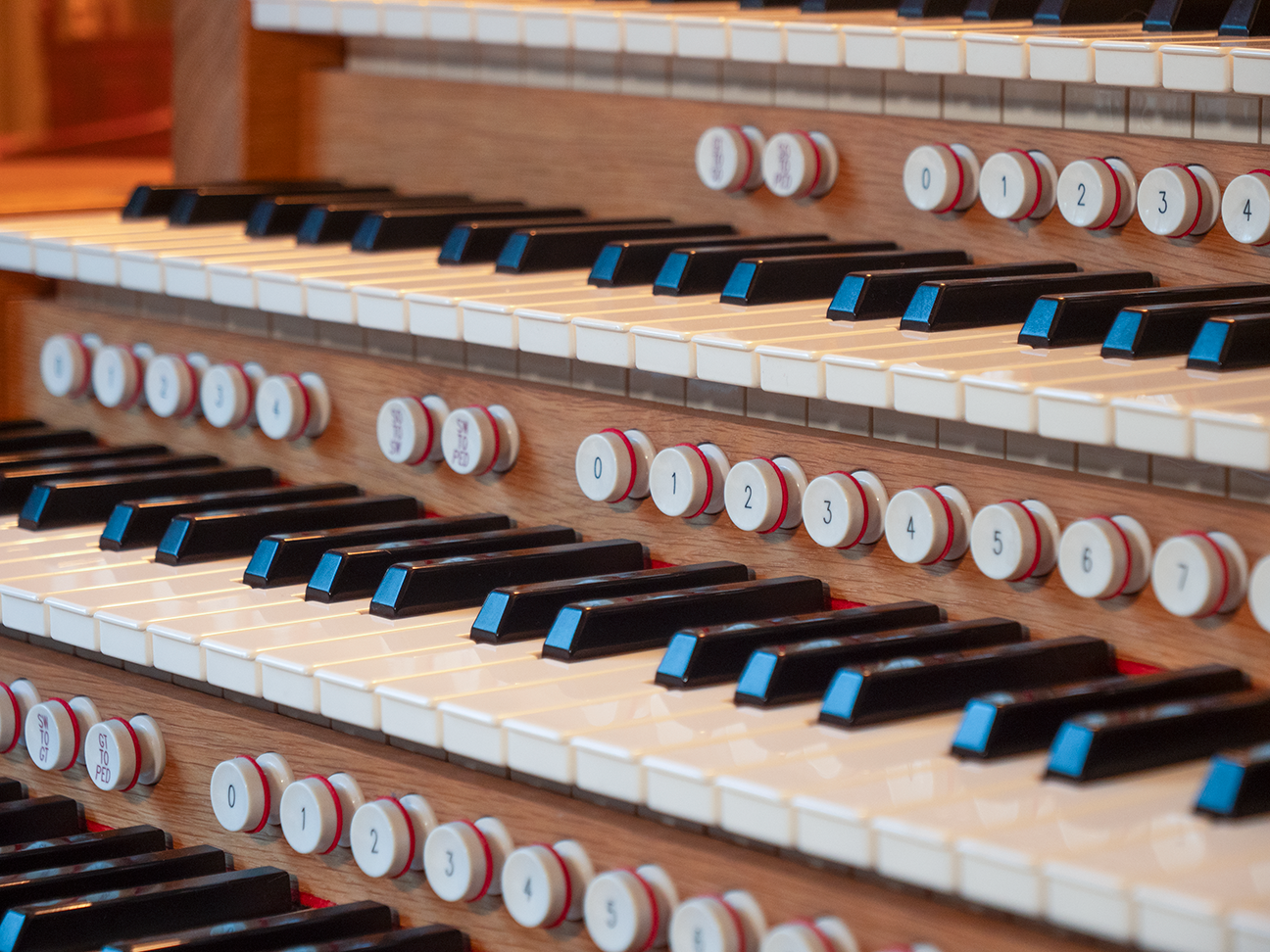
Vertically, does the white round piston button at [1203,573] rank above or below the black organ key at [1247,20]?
below

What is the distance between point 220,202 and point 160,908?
1243 millimetres

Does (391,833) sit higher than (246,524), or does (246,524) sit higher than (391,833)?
(246,524)

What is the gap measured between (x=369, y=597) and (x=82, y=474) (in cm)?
65

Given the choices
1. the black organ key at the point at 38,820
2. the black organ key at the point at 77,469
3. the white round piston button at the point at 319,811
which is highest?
the black organ key at the point at 77,469

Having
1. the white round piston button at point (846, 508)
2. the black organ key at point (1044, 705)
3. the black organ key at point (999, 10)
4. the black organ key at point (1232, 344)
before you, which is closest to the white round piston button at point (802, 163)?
the black organ key at point (999, 10)

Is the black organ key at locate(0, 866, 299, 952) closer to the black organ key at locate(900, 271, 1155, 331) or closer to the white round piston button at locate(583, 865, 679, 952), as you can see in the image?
the white round piston button at locate(583, 865, 679, 952)

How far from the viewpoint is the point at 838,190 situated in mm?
2236

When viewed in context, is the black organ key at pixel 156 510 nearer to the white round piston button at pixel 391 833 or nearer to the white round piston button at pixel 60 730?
the white round piston button at pixel 60 730

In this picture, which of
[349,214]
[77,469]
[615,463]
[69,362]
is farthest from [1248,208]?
[69,362]

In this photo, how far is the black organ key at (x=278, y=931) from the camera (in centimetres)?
162

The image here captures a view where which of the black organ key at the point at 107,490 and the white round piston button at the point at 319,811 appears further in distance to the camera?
the black organ key at the point at 107,490

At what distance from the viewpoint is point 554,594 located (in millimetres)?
1768

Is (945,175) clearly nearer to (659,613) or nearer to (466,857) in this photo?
(659,613)

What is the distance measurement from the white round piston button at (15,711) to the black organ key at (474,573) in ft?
1.90
